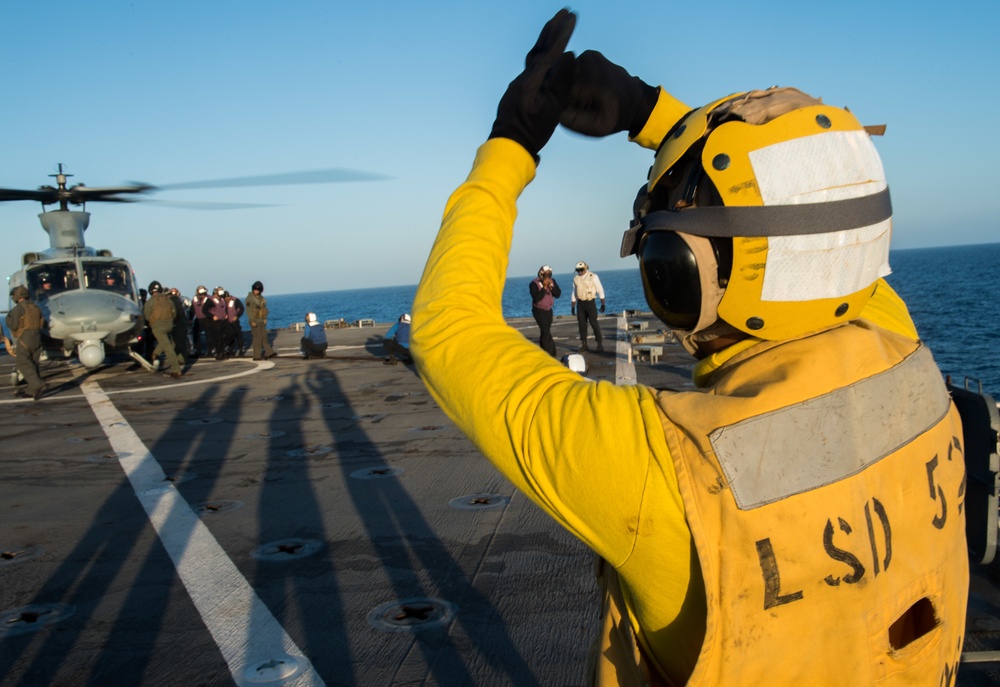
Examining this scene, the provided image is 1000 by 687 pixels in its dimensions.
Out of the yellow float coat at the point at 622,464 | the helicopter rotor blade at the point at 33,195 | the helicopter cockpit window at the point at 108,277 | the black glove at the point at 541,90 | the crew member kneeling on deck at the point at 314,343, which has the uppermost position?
the helicopter rotor blade at the point at 33,195

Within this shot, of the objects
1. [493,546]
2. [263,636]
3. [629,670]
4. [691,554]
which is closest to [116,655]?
[263,636]

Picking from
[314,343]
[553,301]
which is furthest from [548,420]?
[314,343]

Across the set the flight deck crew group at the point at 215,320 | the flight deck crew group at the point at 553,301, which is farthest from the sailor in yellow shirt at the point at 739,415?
the flight deck crew group at the point at 215,320

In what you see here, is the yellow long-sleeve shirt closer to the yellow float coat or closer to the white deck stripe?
the yellow float coat

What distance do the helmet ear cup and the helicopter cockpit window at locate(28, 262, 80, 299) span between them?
18.6 metres

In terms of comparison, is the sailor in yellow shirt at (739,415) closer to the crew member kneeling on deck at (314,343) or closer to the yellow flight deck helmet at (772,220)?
the yellow flight deck helmet at (772,220)

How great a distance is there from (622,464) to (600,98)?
73cm

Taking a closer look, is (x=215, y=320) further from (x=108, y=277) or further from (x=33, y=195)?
(x=33, y=195)

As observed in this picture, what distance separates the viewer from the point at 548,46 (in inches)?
54.3

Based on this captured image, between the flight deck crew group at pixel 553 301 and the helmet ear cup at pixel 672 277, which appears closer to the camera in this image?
the helmet ear cup at pixel 672 277

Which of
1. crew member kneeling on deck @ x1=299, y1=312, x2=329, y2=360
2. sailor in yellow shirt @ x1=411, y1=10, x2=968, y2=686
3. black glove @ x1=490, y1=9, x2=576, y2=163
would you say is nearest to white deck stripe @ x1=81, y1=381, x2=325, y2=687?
sailor in yellow shirt @ x1=411, y1=10, x2=968, y2=686

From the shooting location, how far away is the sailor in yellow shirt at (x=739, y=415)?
47.1 inches

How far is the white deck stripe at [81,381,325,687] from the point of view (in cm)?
360

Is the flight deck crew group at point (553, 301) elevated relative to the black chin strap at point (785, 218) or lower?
lower
